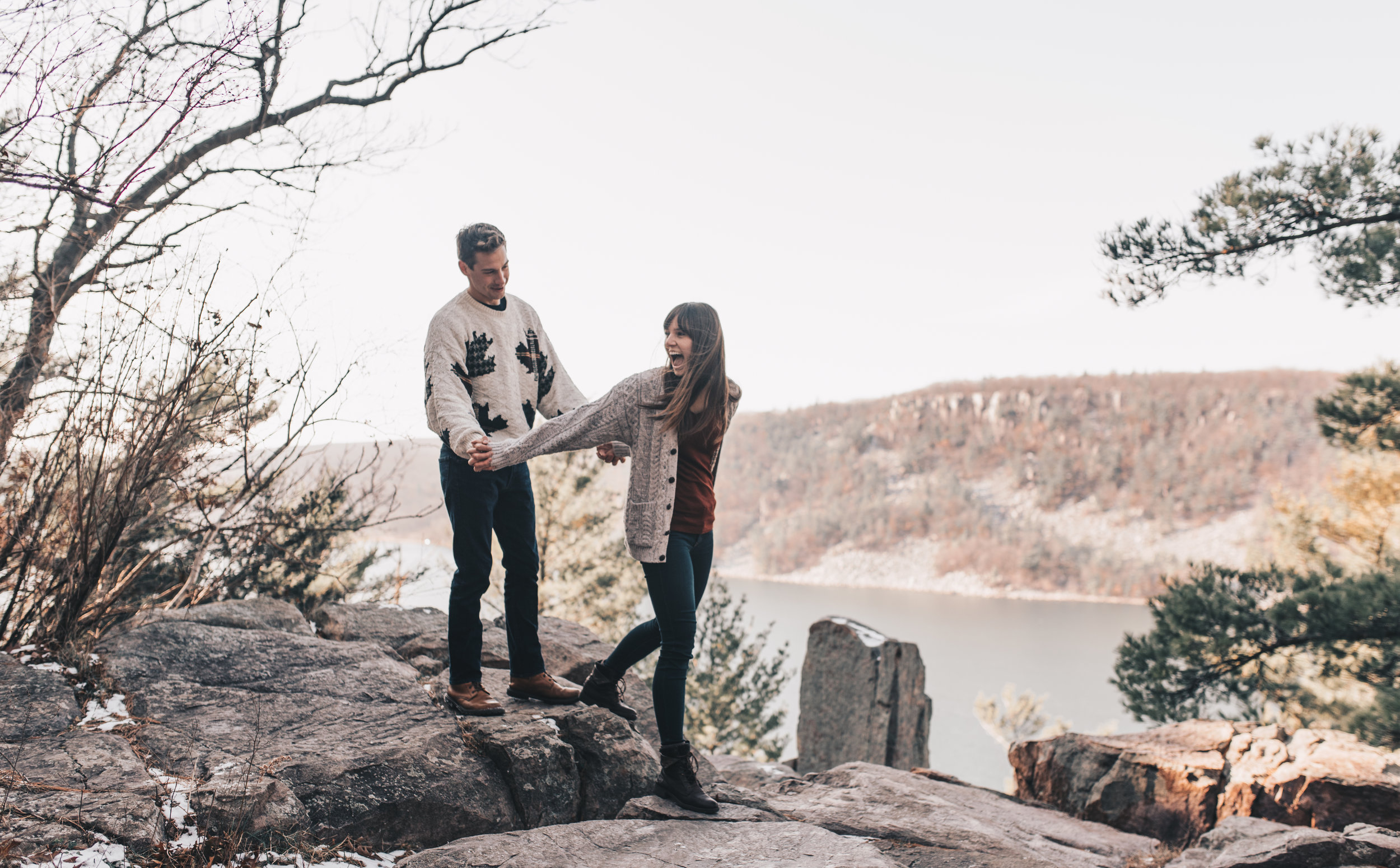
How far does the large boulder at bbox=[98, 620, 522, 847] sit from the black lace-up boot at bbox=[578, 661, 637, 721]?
0.49m

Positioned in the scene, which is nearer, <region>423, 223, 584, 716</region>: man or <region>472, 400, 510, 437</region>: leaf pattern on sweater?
<region>423, 223, 584, 716</region>: man

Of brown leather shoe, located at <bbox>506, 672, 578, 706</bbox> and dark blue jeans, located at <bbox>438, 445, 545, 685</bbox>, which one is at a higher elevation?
dark blue jeans, located at <bbox>438, 445, 545, 685</bbox>

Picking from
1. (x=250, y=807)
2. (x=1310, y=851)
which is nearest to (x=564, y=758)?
(x=250, y=807)

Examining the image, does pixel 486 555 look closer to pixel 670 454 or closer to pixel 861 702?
pixel 670 454

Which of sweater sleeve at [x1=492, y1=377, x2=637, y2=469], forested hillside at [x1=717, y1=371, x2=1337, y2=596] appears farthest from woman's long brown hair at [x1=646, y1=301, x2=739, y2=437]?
forested hillside at [x1=717, y1=371, x2=1337, y2=596]

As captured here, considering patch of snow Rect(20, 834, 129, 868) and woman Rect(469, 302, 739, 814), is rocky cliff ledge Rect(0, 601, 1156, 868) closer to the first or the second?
patch of snow Rect(20, 834, 129, 868)

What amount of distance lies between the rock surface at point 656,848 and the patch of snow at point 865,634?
165 inches

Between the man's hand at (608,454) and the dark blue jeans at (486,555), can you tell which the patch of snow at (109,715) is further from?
the man's hand at (608,454)

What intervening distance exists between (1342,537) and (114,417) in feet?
55.1

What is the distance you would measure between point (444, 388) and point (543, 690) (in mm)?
1418

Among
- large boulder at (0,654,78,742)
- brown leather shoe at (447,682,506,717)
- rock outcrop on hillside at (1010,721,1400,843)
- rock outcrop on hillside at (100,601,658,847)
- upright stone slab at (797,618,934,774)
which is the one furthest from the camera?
upright stone slab at (797,618,934,774)

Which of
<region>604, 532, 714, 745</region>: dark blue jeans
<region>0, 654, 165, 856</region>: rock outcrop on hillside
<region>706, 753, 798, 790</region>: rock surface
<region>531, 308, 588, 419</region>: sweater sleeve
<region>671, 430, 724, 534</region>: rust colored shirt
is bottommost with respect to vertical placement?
<region>706, 753, 798, 790</region>: rock surface

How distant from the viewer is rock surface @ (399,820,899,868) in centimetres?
255

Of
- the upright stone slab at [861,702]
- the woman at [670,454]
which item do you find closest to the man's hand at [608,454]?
the woman at [670,454]
